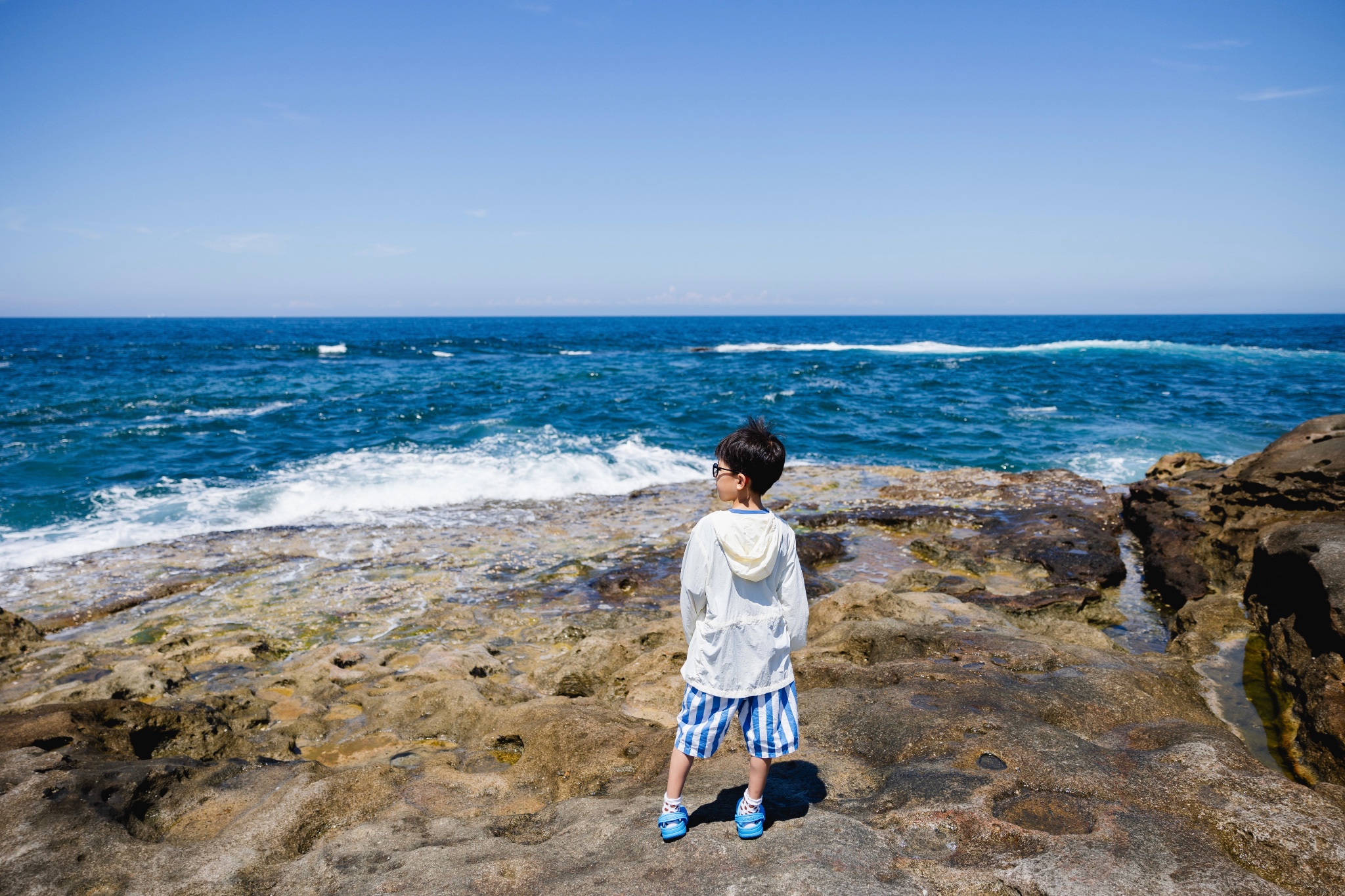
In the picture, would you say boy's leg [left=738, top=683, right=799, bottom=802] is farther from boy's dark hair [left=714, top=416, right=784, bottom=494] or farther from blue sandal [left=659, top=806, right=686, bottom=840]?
boy's dark hair [left=714, top=416, right=784, bottom=494]

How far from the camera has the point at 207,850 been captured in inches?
116

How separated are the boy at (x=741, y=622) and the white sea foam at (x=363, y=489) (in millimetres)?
9517

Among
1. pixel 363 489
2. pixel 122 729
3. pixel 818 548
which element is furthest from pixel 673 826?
pixel 363 489

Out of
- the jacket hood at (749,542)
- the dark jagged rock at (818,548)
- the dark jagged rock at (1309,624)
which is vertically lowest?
the dark jagged rock at (818,548)

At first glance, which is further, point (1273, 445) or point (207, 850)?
point (1273, 445)

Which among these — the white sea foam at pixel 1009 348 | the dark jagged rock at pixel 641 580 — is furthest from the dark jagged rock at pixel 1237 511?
the white sea foam at pixel 1009 348

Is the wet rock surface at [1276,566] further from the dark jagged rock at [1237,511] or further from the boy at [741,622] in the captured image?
the boy at [741,622]

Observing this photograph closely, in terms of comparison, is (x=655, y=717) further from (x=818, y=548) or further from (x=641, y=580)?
(x=818, y=548)

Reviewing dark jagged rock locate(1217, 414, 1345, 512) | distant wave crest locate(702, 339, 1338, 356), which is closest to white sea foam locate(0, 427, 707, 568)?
dark jagged rock locate(1217, 414, 1345, 512)

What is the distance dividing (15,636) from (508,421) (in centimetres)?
1409

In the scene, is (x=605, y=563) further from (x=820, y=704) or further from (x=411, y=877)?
(x=411, y=877)

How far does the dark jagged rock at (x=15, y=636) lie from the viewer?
6371 millimetres

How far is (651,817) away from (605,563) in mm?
6130

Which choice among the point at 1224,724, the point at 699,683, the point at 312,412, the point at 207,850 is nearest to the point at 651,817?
the point at 699,683
